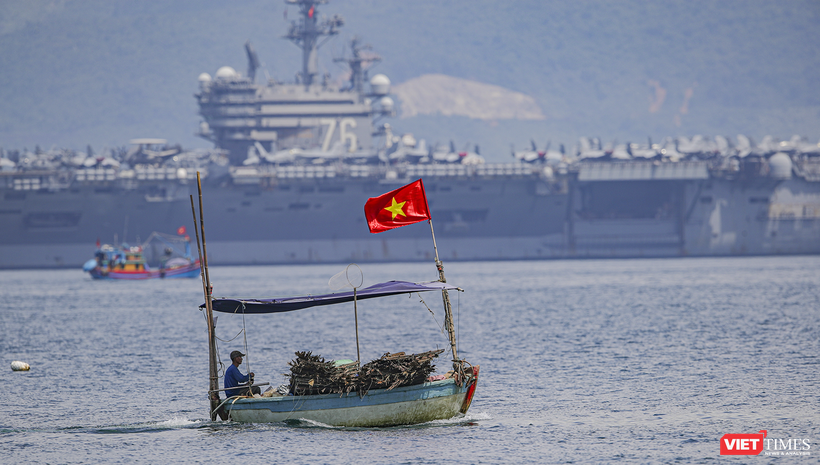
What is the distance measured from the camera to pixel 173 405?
62.8 ft

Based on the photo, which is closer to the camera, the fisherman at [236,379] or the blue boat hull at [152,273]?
the fisherman at [236,379]

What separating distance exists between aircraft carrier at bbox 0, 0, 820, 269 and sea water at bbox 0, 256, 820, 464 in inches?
541

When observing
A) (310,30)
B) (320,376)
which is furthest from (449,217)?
(320,376)

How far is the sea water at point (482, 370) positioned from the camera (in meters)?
15.1

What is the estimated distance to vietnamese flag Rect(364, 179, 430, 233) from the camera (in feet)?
52.9

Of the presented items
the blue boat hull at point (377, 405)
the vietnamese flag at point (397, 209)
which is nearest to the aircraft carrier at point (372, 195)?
the vietnamese flag at point (397, 209)

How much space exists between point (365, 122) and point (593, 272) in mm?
21486

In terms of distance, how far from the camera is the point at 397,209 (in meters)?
16.2

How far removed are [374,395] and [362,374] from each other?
0.44m

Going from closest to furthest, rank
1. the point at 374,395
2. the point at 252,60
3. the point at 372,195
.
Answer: the point at 374,395 → the point at 372,195 → the point at 252,60

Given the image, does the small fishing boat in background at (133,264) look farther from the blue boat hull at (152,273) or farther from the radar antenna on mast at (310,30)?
the radar antenna on mast at (310,30)

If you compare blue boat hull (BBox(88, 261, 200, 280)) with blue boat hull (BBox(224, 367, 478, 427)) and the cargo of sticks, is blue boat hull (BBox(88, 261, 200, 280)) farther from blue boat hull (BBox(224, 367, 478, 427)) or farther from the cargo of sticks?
the cargo of sticks

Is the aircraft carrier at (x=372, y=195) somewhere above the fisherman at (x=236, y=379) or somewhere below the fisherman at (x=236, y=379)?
above

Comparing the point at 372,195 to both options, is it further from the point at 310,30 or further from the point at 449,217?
the point at 310,30
